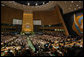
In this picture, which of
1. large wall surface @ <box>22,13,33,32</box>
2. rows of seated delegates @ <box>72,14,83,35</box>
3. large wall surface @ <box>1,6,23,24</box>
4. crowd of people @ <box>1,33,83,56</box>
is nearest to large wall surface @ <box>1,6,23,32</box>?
large wall surface @ <box>1,6,23,24</box>

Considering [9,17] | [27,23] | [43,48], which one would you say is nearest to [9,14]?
[9,17]

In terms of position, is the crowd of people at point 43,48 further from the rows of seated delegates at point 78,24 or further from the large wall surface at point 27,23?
the large wall surface at point 27,23

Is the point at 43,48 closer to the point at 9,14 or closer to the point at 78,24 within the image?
the point at 78,24

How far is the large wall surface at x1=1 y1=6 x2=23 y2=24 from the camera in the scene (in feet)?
85.5

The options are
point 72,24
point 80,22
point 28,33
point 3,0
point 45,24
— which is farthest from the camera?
point 45,24

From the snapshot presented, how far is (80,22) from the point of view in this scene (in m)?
15.6

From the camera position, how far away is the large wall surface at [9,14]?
85.5 feet

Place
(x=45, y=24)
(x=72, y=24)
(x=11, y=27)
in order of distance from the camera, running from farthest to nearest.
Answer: (x=45, y=24) → (x=11, y=27) → (x=72, y=24)

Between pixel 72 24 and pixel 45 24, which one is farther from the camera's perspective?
pixel 45 24

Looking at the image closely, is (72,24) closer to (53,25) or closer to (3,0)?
(53,25)

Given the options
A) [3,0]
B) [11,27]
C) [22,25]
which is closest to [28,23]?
[22,25]

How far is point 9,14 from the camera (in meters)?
27.9

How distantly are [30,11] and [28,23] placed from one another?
6.19 meters

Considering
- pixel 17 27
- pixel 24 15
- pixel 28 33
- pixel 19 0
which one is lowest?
pixel 28 33
